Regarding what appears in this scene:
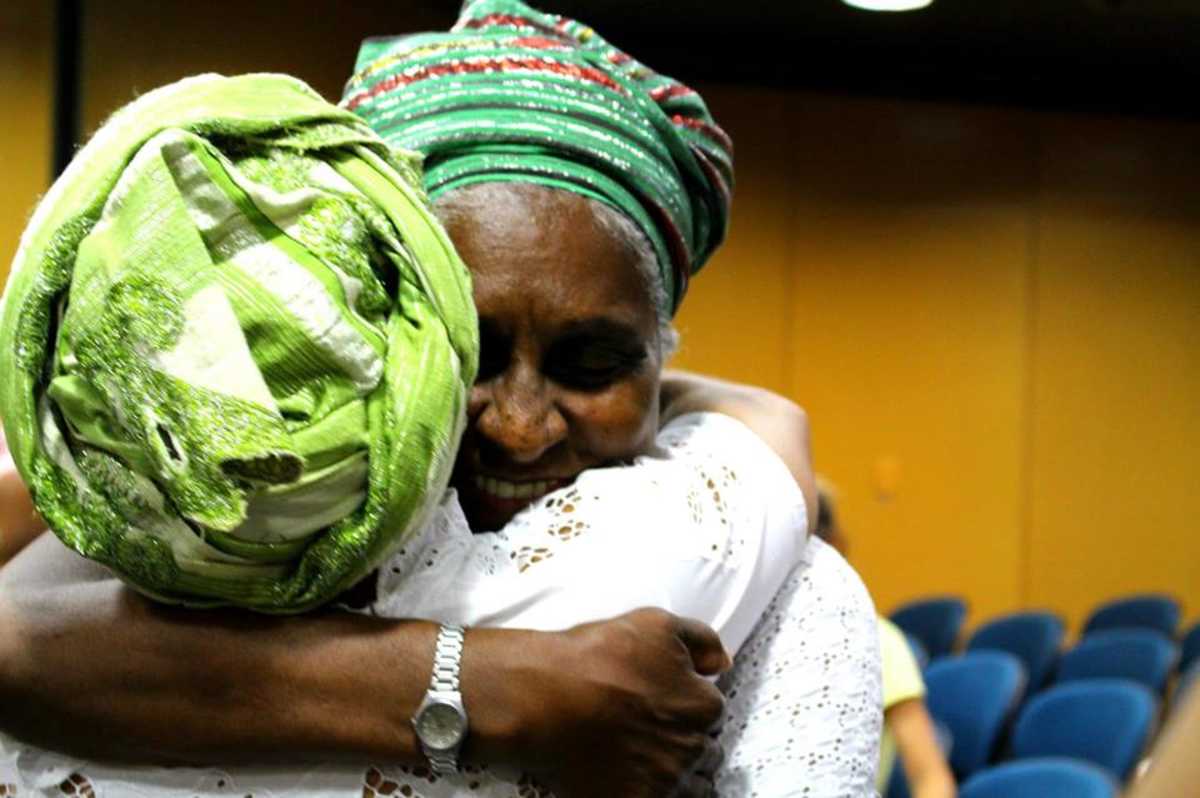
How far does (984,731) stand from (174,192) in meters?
5.22

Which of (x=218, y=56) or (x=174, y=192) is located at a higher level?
(x=174, y=192)

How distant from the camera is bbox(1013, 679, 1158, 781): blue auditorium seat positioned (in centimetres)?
507

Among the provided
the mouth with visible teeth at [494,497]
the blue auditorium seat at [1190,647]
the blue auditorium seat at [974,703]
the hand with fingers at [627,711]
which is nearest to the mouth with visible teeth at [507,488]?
the mouth with visible teeth at [494,497]

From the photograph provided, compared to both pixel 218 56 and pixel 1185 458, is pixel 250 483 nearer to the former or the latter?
pixel 218 56

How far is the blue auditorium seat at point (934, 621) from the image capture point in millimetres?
7777

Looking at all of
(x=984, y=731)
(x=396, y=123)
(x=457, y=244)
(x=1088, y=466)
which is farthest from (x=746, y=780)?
(x=1088, y=466)

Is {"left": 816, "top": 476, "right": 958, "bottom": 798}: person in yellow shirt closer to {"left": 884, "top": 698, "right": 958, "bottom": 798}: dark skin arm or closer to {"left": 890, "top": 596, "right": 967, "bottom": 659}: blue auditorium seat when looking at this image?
{"left": 884, "top": 698, "right": 958, "bottom": 798}: dark skin arm

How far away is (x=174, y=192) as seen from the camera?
83 cm

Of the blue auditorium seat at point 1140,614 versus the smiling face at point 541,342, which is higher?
the smiling face at point 541,342

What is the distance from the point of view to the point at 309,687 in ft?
3.14

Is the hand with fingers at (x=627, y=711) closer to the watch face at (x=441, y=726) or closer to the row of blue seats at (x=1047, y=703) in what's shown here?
the watch face at (x=441, y=726)

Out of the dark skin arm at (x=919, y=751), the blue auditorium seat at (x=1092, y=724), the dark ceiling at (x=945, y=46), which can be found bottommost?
the blue auditorium seat at (x=1092, y=724)

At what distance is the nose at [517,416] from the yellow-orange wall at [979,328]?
274 inches

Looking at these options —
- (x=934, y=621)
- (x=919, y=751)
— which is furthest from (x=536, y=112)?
(x=934, y=621)
